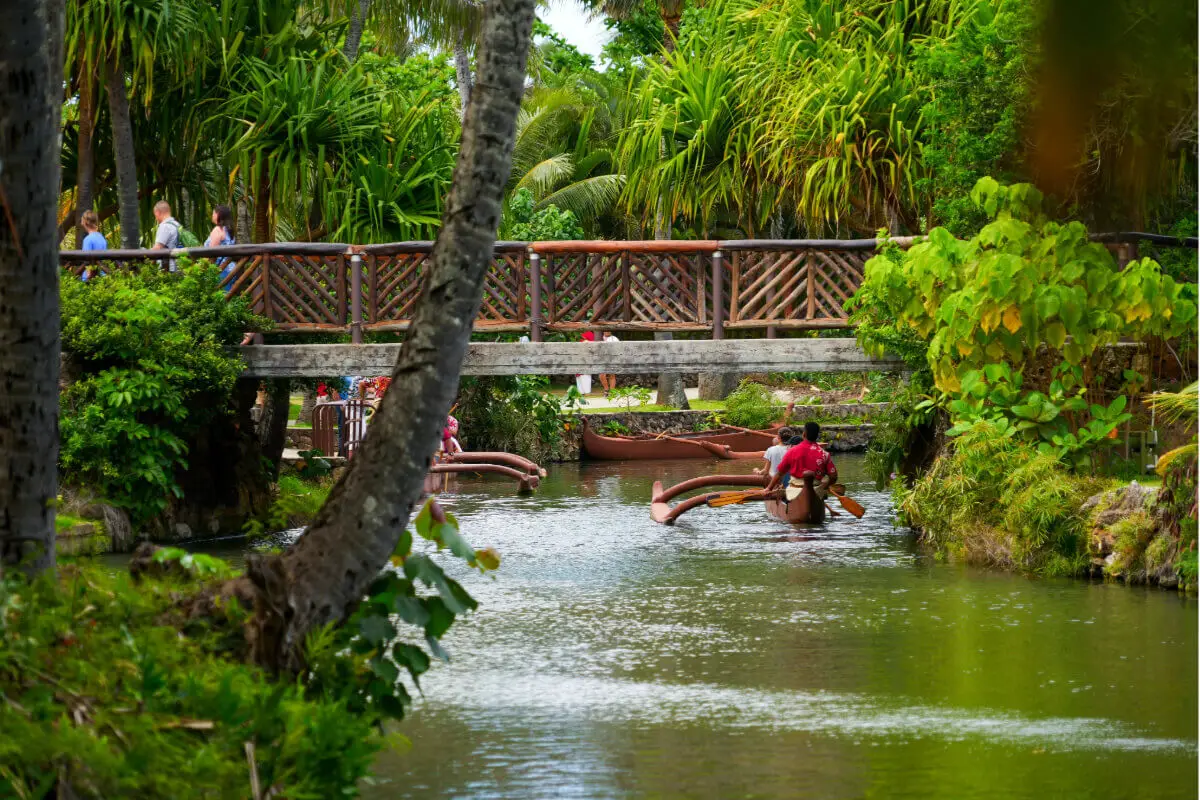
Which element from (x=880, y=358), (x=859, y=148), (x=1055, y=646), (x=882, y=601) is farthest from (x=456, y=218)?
(x=859, y=148)

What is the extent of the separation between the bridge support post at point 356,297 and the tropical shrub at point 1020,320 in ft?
16.5

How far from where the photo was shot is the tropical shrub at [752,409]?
3228cm

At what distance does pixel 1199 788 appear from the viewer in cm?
766

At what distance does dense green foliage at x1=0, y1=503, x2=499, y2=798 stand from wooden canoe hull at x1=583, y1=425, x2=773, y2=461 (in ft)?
72.1

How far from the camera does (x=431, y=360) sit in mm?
6773

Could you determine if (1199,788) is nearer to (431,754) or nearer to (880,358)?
(431,754)

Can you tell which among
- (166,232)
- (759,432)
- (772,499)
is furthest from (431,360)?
(759,432)

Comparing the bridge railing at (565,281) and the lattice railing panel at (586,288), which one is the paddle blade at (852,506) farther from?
the lattice railing panel at (586,288)

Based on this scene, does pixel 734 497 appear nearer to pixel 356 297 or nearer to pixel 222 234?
pixel 356 297

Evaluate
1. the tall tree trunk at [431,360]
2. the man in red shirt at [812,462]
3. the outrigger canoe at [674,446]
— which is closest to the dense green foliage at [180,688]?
the tall tree trunk at [431,360]

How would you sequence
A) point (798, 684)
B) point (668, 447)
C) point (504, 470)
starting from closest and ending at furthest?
point (798, 684) < point (504, 470) < point (668, 447)

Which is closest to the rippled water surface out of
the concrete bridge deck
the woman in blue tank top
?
the concrete bridge deck

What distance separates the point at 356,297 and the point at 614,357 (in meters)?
2.69

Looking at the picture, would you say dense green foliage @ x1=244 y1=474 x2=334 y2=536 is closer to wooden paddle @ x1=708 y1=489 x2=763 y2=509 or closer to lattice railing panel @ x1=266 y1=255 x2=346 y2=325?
lattice railing panel @ x1=266 y1=255 x2=346 y2=325
